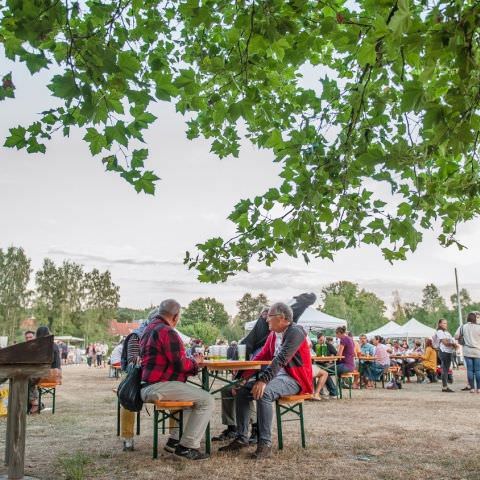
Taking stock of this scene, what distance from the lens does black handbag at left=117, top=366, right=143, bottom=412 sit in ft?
14.7

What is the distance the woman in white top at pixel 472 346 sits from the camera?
35.0ft

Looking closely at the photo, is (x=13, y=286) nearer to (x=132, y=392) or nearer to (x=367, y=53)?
(x=132, y=392)

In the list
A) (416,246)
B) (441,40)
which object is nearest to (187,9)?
(441,40)

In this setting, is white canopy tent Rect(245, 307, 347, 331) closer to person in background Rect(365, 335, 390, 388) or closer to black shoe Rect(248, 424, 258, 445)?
person in background Rect(365, 335, 390, 388)

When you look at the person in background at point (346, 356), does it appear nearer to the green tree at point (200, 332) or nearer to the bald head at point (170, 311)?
the bald head at point (170, 311)

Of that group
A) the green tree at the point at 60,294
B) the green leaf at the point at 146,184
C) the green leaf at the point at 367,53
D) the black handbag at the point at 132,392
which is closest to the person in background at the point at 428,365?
the black handbag at the point at 132,392

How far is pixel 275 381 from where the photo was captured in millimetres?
4797

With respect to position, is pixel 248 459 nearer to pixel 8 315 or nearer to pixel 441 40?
pixel 441 40

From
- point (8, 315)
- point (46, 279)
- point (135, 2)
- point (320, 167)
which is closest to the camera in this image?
point (320, 167)

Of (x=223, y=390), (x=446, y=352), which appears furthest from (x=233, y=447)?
(x=446, y=352)

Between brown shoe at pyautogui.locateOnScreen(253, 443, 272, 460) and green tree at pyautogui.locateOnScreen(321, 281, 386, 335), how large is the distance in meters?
60.6

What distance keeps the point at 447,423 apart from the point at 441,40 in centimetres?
585

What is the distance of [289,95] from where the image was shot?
5.30m

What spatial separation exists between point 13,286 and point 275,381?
6422 cm
